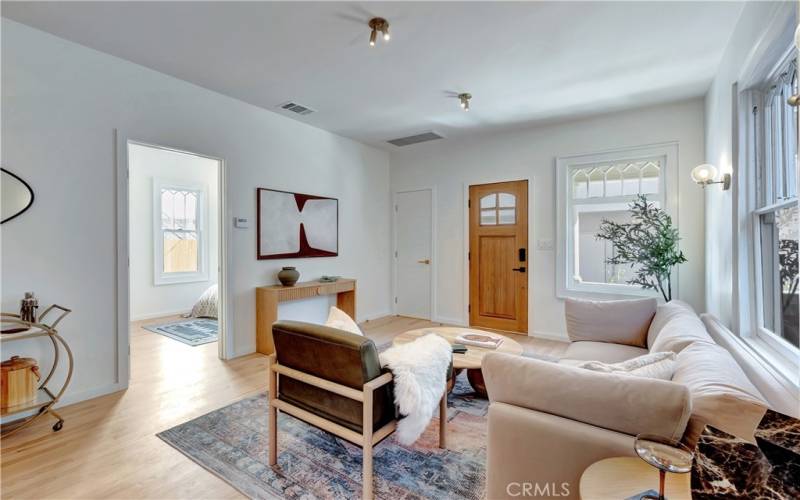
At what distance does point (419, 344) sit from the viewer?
2.04 metres

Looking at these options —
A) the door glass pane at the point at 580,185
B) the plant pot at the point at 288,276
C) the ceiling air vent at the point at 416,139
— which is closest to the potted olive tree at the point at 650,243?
the door glass pane at the point at 580,185

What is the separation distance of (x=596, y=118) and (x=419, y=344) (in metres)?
3.73

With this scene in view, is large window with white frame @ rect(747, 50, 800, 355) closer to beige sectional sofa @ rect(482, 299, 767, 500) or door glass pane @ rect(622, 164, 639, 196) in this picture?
beige sectional sofa @ rect(482, 299, 767, 500)

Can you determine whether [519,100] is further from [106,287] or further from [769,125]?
[106,287]

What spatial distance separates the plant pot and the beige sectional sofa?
3.19m

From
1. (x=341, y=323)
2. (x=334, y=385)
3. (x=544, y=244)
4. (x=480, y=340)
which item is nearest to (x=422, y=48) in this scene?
(x=341, y=323)

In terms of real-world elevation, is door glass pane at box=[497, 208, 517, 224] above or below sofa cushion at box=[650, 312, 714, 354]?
above

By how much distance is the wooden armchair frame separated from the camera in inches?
64.2

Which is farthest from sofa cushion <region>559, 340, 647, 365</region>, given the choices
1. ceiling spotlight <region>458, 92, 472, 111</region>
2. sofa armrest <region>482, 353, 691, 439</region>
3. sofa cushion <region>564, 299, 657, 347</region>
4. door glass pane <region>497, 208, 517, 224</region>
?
ceiling spotlight <region>458, 92, 472, 111</region>

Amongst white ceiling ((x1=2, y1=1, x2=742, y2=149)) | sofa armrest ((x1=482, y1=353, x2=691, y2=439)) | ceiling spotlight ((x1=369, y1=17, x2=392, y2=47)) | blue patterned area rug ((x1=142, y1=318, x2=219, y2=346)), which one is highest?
Answer: white ceiling ((x1=2, y1=1, x2=742, y2=149))

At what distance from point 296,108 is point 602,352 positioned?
3.79m

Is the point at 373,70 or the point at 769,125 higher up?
the point at 373,70

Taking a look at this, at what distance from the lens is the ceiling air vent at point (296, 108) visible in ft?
12.9

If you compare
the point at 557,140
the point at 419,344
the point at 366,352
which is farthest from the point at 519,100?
the point at 366,352
